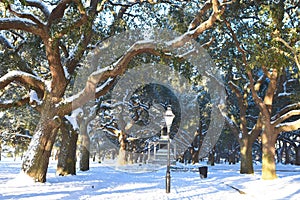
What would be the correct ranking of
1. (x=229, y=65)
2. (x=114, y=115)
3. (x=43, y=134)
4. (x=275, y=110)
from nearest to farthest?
(x=43, y=134) < (x=229, y=65) < (x=275, y=110) < (x=114, y=115)

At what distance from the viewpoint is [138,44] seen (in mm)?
12953

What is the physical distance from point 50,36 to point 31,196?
6449 millimetres

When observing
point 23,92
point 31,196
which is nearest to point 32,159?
point 31,196

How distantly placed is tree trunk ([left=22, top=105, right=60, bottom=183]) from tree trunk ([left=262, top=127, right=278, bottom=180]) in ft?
38.5

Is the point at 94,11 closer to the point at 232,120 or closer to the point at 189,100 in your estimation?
the point at 232,120

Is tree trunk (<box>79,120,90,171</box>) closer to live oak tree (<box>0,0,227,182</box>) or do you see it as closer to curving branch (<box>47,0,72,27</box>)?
live oak tree (<box>0,0,227,182</box>)

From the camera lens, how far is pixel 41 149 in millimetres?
13766

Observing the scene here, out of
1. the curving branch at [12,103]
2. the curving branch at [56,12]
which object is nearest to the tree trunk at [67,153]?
the curving branch at [12,103]

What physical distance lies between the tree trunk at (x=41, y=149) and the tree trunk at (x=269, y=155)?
462 inches

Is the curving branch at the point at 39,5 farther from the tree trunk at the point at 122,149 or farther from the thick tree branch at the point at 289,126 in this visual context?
the tree trunk at the point at 122,149

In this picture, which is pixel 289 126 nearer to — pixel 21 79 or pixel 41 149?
pixel 41 149

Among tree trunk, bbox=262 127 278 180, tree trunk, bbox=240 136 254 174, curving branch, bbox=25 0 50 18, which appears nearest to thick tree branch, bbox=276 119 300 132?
tree trunk, bbox=262 127 278 180

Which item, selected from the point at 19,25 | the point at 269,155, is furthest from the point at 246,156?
the point at 19,25

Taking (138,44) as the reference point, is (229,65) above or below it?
above
